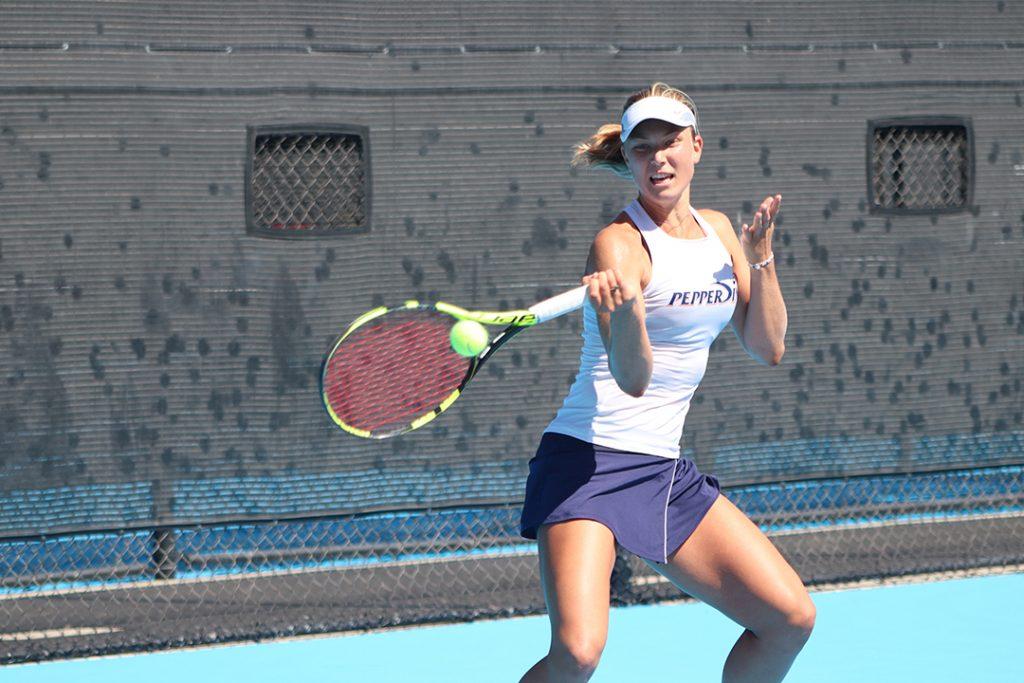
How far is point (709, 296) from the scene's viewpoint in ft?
9.77

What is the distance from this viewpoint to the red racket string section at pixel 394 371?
3.35 meters

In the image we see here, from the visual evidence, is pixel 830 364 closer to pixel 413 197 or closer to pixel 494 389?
pixel 494 389

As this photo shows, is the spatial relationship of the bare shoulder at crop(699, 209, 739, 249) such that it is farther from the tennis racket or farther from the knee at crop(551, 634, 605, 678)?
the knee at crop(551, 634, 605, 678)

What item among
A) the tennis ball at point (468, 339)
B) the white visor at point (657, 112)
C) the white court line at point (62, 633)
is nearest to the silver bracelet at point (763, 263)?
the white visor at point (657, 112)

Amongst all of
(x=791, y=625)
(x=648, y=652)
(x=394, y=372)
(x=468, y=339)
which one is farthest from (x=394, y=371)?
(x=648, y=652)

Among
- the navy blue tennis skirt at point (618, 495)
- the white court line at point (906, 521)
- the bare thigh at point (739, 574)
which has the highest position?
the navy blue tennis skirt at point (618, 495)

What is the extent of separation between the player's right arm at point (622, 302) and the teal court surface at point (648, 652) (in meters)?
1.71

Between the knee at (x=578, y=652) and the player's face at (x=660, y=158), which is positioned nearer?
the knee at (x=578, y=652)

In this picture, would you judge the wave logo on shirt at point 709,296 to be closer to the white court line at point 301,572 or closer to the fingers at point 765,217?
the fingers at point 765,217

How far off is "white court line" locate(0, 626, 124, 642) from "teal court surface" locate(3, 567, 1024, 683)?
102 mm

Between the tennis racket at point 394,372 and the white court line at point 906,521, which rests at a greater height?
the tennis racket at point 394,372

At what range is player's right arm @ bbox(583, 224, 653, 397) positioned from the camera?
269 centimetres

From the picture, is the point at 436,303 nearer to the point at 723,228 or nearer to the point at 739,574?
the point at 723,228

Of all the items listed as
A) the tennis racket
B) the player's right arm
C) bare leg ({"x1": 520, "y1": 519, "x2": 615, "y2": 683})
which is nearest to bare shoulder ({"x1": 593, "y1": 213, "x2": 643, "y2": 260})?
the player's right arm
